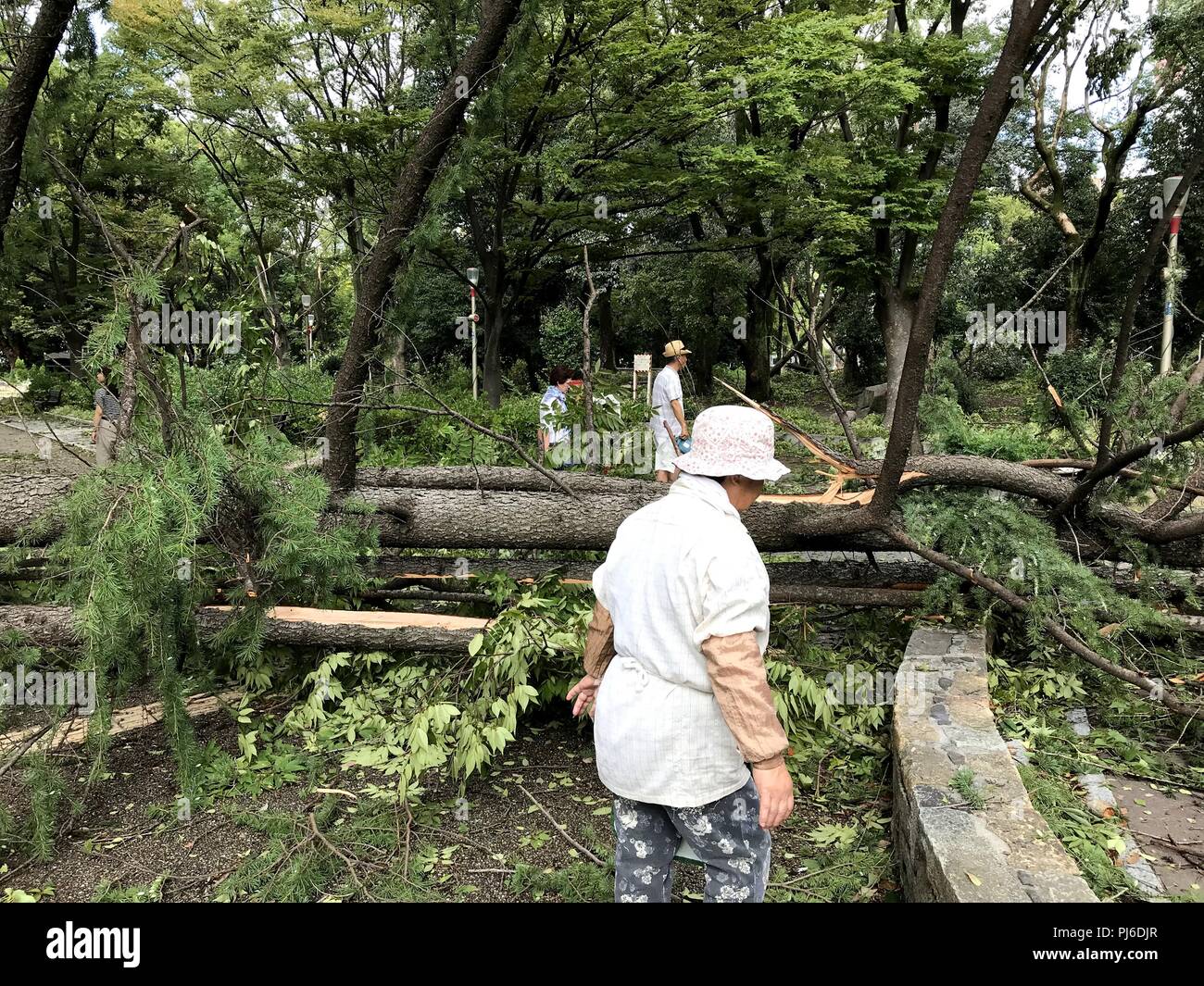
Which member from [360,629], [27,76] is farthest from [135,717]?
[27,76]

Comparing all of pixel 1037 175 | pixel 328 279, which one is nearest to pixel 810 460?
pixel 1037 175

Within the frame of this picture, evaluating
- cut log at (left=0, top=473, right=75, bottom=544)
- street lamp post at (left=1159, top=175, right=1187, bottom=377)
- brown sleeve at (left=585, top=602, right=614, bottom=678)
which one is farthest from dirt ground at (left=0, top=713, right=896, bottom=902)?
street lamp post at (left=1159, top=175, right=1187, bottom=377)

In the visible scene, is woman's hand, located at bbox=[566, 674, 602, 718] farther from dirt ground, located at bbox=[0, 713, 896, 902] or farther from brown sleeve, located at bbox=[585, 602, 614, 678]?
dirt ground, located at bbox=[0, 713, 896, 902]

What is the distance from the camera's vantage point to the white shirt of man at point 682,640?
2152 millimetres

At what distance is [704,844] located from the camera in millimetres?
2287

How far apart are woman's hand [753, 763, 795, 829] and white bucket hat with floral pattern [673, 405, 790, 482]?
0.75 metres

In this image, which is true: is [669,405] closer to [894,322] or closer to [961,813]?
[961,813]

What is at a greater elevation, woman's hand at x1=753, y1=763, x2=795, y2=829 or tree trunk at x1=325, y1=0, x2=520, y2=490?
tree trunk at x1=325, y1=0, x2=520, y2=490

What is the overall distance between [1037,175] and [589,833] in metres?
19.5

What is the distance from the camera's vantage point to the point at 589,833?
359cm

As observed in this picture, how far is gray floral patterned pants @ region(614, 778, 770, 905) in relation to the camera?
2279 millimetres

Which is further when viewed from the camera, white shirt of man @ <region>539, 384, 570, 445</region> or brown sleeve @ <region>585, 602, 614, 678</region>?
white shirt of man @ <region>539, 384, 570, 445</region>

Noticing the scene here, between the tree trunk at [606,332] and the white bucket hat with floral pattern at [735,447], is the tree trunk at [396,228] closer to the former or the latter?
the white bucket hat with floral pattern at [735,447]

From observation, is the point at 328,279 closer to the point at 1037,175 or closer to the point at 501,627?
the point at 1037,175
